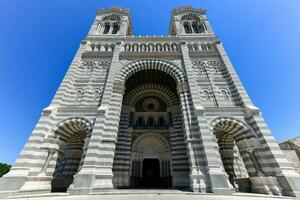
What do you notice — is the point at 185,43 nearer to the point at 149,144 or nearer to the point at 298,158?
the point at 149,144

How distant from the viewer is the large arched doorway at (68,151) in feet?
28.3

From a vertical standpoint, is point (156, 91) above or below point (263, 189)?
above

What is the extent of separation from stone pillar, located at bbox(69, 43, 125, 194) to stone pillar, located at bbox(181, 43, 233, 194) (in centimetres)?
483

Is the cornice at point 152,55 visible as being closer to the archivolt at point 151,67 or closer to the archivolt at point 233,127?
the archivolt at point 151,67

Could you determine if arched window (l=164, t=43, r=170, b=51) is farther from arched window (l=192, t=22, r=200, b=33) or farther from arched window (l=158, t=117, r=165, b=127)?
arched window (l=158, t=117, r=165, b=127)

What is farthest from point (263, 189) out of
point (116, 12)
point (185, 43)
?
point (116, 12)

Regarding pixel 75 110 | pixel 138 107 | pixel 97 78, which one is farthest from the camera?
pixel 138 107

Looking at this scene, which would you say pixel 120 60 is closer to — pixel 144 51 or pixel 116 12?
pixel 144 51

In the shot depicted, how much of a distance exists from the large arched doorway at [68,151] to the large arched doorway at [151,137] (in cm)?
302

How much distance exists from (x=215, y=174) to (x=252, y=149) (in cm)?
288

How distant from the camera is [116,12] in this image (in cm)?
1875

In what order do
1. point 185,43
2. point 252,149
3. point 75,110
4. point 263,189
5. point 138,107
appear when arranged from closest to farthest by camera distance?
point 263,189, point 252,149, point 75,110, point 185,43, point 138,107

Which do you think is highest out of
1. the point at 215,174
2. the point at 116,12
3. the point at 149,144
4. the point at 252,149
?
the point at 116,12

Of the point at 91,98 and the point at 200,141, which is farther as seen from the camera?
the point at 91,98
